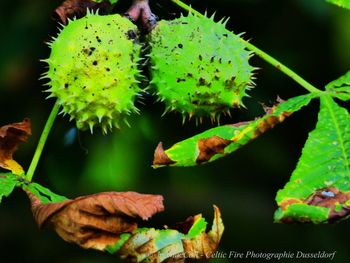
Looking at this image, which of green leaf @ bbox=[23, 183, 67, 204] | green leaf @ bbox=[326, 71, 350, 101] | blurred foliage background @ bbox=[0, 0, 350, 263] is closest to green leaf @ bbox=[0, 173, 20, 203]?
green leaf @ bbox=[23, 183, 67, 204]

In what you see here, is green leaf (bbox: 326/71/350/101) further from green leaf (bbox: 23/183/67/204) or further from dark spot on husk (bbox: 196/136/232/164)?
green leaf (bbox: 23/183/67/204)

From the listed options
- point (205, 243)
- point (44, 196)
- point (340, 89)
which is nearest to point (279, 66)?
point (340, 89)

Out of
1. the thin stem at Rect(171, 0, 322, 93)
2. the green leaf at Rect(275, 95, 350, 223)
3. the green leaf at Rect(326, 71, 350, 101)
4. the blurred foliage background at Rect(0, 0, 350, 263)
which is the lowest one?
the blurred foliage background at Rect(0, 0, 350, 263)

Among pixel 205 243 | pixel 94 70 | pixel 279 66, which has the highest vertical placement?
pixel 279 66

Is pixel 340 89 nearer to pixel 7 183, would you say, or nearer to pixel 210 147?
pixel 210 147

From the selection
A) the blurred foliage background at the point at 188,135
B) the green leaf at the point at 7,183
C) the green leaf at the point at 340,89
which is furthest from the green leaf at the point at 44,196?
the green leaf at the point at 340,89

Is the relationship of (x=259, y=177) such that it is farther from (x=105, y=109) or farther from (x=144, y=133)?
(x=105, y=109)
